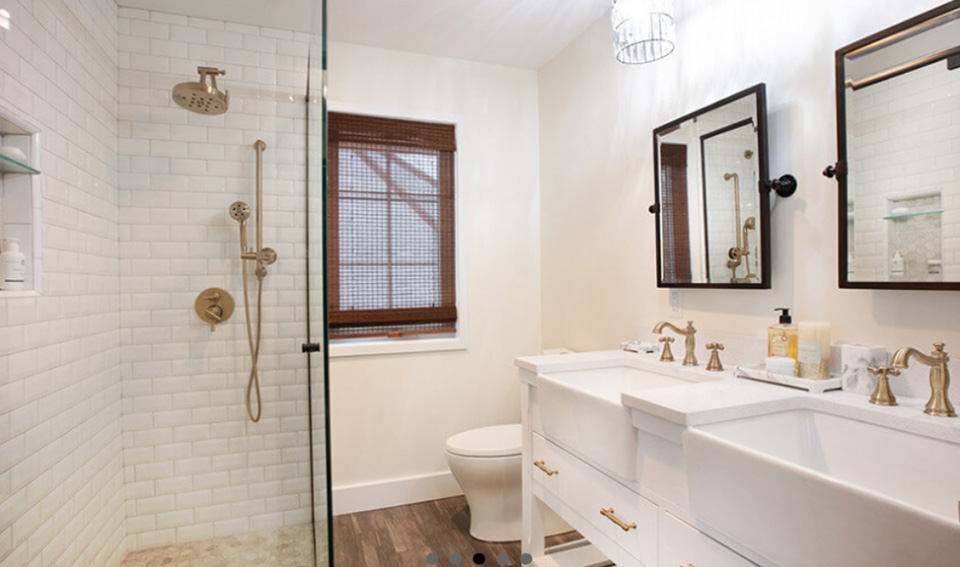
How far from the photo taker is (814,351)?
1.33 m

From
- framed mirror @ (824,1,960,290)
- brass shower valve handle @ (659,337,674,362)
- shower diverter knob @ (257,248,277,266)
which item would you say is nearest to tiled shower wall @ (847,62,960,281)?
framed mirror @ (824,1,960,290)

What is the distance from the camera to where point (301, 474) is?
1.73 m

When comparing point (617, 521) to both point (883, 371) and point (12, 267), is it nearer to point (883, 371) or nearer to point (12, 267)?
point (883, 371)

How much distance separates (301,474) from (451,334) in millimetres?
1337

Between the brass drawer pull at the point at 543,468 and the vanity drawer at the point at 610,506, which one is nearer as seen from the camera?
the vanity drawer at the point at 610,506

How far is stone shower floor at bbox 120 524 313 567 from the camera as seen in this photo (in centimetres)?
152

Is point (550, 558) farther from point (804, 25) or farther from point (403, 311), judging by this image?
point (804, 25)

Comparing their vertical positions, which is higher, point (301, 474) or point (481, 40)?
point (481, 40)

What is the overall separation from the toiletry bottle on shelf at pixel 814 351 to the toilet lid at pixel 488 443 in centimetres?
125

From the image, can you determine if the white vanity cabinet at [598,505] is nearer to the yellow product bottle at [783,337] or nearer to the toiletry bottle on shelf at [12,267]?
the yellow product bottle at [783,337]

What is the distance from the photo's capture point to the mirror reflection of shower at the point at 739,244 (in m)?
1.63

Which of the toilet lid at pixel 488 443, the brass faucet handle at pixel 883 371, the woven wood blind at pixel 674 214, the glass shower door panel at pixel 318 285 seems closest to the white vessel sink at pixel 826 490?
the brass faucet handle at pixel 883 371

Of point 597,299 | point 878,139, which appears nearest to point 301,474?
point 597,299

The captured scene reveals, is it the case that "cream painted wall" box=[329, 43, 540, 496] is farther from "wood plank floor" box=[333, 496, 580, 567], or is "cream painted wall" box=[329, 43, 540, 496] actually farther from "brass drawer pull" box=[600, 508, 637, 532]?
"brass drawer pull" box=[600, 508, 637, 532]
